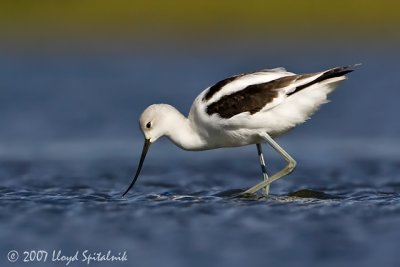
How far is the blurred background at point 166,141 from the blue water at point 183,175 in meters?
0.03

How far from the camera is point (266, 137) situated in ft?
31.1

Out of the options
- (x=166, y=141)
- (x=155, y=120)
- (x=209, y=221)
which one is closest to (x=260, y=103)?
(x=155, y=120)

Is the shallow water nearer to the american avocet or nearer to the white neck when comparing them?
the white neck

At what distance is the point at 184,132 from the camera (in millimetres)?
9758

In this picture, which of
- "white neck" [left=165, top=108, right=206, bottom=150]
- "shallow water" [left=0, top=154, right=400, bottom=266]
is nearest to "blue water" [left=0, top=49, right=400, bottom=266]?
"shallow water" [left=0, top=154, right=400, bottom=266]

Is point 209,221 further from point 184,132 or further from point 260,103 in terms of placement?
point 184,132

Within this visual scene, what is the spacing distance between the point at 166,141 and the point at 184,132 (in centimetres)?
545

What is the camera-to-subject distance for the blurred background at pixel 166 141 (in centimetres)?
801

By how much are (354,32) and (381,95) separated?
318 inches

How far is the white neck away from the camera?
9.75 m

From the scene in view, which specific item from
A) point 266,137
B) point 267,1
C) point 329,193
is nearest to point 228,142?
point 266,137

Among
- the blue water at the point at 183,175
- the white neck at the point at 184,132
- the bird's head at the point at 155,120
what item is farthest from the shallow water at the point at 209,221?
the bird's head at the point at 155,120

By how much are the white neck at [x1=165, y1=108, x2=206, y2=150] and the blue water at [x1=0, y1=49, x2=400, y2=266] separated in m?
0.55

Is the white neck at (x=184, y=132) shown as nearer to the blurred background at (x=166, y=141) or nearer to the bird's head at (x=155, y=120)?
the bird's head at (x=155, y=120)
